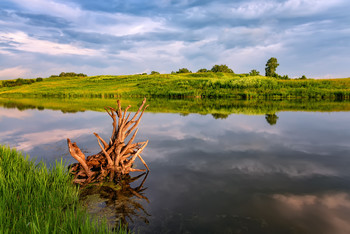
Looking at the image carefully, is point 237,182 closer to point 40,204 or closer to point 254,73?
point 40,204

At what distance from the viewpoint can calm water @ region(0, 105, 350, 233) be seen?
244 inches

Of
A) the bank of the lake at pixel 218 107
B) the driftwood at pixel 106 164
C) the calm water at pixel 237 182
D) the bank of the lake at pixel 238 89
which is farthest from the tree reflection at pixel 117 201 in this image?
the bank of the lake at pixel 238 89

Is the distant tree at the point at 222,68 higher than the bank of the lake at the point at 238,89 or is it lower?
higher

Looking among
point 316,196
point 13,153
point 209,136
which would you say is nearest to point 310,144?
point 209,136

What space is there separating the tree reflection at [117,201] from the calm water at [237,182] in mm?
53

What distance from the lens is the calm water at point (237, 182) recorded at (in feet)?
20.3

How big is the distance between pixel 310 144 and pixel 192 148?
24.5 ft

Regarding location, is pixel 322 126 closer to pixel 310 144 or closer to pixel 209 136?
pixel 310 144

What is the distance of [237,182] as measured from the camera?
885 cm

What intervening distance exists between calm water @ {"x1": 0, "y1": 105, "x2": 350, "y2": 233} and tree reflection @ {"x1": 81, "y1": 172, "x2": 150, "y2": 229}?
0.05m

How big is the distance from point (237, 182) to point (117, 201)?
424 cm

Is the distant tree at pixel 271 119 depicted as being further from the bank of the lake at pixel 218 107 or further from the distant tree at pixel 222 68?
the distant tree at pixel 222 68

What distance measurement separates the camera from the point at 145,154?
1288 cm

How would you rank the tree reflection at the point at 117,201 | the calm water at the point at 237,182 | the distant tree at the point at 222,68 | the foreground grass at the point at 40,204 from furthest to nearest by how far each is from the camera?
the distant tree at the point at 222,68 < the tree reflection at the point at 117,201 < the calm water at the point at 237,182 < the foreground grass at the point at 40,204
